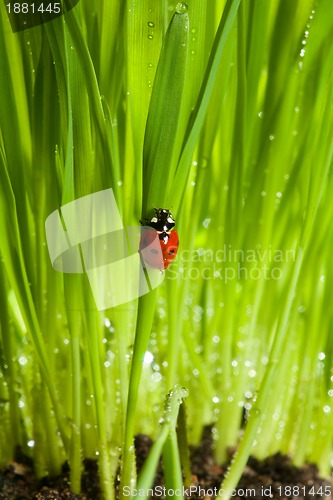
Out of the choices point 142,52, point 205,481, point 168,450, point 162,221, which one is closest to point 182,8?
point 142,52

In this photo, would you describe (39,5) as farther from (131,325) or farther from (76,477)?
(76,477)

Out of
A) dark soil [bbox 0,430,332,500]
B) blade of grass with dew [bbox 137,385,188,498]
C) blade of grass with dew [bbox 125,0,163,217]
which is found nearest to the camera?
blade of grass with dew [bbox 137,385,188,498]

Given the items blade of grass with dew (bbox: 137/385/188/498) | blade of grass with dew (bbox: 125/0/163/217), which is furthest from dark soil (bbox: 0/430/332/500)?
blade of grass with dew (bbox: 125/0/163/217)

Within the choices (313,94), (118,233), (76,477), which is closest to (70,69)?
(118,233)

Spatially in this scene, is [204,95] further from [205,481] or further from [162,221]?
[205,481]

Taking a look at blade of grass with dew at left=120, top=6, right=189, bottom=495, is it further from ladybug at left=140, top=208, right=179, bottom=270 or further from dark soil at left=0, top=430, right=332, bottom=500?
dark soil at left=0, top=430, right=332, bottom=500

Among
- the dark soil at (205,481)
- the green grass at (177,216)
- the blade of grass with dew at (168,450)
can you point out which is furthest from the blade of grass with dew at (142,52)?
the dark soil at (205,481)
